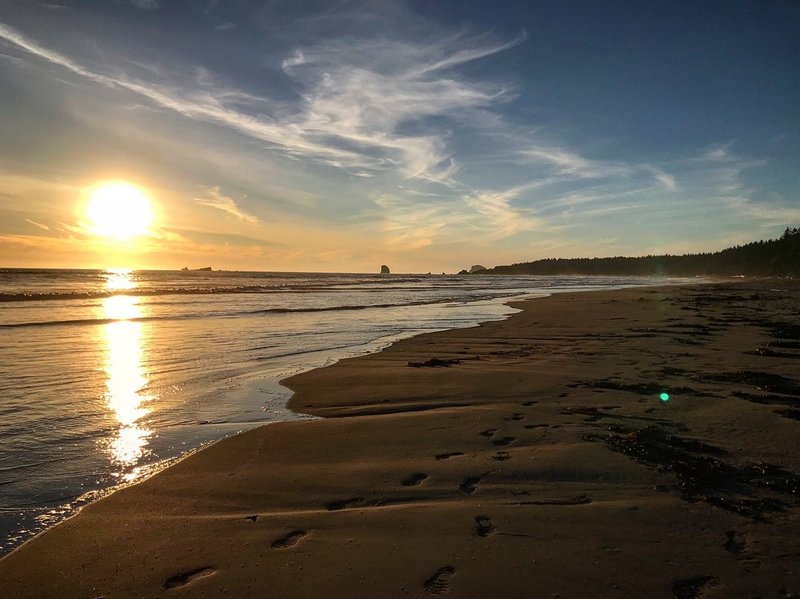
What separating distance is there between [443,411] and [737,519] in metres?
3.55

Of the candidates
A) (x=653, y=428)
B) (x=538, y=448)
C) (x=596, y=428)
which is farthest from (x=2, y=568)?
(x=653, y=428)

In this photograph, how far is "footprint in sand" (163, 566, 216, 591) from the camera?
110 inches

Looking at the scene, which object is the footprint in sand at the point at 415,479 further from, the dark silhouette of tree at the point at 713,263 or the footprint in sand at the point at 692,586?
the dark silhouette of tree at the point at 713,263

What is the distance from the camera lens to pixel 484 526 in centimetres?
330

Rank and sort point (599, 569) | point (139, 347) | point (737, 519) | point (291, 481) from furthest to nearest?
point (139, 347), point (291, 481), point (737, 519), point (599, 569)

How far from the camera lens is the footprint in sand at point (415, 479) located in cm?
406

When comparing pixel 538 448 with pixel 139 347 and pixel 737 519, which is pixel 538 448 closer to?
pixel 737 519

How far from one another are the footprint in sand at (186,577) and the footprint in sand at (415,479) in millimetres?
1689

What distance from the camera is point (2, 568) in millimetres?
2979

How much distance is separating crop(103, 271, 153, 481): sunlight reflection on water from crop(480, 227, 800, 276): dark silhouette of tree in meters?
87.5

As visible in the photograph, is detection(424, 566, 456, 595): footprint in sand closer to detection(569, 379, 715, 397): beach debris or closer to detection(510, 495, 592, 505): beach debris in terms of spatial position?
detection(510, 495, 592, 505): beach debris

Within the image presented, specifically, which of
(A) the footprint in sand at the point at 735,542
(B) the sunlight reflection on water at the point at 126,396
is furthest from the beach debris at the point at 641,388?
(B) the sunlight reflection on water at the point at 126,396

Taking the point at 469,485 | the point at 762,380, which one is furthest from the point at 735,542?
the point at 762,380

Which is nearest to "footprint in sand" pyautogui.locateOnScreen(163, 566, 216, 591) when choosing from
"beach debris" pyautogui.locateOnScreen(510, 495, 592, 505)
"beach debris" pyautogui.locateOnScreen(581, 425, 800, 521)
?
"beach debris" pyautogui.locateOnScreen(510, 495, 592, 505)
